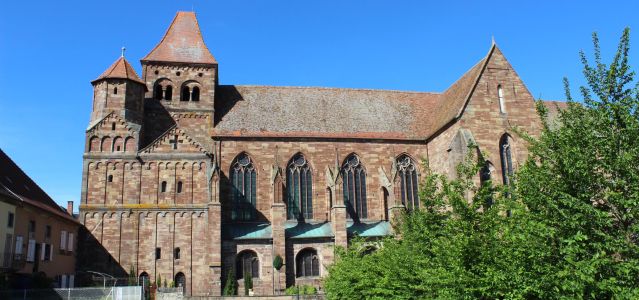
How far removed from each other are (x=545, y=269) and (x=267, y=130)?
29.5 meters

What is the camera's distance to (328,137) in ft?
134

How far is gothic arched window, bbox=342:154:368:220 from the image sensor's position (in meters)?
40.3

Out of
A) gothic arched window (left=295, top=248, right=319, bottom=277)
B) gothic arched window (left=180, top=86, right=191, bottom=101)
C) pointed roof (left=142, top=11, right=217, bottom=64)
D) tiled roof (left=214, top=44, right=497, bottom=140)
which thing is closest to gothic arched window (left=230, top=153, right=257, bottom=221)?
tiled roof (left=214, top=44, right=497, bottom=140)

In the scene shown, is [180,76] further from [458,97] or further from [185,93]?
[458,97]

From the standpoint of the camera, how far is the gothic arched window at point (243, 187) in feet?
127

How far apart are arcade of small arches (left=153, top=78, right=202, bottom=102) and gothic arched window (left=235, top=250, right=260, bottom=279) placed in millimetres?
12459

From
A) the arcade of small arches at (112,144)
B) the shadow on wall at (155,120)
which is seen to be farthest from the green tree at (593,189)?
the shadow on wall at (155,120)

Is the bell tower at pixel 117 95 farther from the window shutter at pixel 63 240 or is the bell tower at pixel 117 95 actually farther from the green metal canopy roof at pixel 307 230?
the green metal canopy roof at pixel 307 230

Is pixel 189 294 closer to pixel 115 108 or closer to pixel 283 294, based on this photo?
pixel 283 294

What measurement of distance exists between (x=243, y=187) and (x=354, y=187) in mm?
7815

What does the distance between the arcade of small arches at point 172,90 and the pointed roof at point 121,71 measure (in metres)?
2.70

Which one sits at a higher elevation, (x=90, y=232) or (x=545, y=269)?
(x=90, y=232)

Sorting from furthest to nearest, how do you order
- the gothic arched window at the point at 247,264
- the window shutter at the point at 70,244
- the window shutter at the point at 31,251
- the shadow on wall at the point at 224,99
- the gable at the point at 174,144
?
the shadow on wall at the point at 224,99, the gable at the point at 174,144, the gothic arched window at the point at 247,264, the window shutter at the point at 70,244, the window shutter at the point at 31,251

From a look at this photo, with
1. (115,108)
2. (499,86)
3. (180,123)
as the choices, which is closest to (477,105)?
(499,86)
